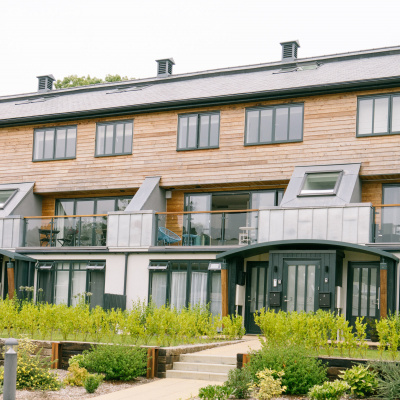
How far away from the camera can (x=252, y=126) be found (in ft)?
76.0

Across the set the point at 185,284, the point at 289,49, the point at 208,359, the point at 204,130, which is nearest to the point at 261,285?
the point at 185,284

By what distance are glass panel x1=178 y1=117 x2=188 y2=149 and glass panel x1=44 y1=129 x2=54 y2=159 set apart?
536cm

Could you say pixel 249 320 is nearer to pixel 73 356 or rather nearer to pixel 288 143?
pixel 288 143

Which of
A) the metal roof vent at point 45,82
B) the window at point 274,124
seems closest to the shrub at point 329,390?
the window at point 274,124

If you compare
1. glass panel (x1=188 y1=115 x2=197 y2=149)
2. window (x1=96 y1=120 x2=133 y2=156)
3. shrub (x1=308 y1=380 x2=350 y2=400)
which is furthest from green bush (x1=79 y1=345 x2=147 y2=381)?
window (x1=96 y1=120 x2=133 y2=156)

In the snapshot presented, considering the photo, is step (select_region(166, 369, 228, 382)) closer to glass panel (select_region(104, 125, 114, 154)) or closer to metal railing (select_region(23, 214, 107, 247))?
metal railing (select_region(23, 214, 107, 247))

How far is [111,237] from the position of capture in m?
23.0

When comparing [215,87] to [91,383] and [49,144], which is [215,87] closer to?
[49,144]

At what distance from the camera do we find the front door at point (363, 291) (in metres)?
19.1

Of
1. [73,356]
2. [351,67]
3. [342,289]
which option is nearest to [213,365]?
[73,356]

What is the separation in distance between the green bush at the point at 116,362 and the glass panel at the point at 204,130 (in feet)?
39.6

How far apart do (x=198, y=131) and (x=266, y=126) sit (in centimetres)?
248

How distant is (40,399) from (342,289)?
10.7m

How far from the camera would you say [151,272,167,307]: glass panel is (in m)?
22.0
